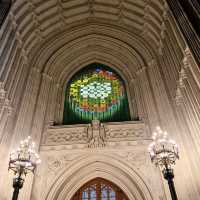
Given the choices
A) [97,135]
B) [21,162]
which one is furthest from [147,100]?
[21,162]

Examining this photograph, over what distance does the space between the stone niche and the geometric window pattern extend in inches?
6.3

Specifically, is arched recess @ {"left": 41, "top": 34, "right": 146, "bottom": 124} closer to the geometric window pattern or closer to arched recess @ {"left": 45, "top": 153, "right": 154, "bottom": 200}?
arched recess @ {"left": 45, "top": 153, "right": 154, "bottom": 200}

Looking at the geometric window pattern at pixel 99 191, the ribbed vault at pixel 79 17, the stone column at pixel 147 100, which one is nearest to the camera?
the geometric window pattern at pixel 99 191

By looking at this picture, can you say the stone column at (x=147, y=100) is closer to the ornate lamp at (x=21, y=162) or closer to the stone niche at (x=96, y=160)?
the stone niche at (x=96, y=160)

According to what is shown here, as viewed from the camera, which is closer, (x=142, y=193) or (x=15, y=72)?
(x=142, y=193)

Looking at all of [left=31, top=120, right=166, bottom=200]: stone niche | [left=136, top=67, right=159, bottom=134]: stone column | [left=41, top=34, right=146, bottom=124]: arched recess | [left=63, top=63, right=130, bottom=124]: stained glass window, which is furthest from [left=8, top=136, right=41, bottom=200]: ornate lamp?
[left=41, top=34, right=146, bottom=124]: arched recess

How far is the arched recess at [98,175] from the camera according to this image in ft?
24.2

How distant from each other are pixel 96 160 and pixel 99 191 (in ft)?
3.14

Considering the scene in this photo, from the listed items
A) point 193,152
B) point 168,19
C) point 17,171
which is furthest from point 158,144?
point 168,19

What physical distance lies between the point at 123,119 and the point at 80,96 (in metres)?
2.36

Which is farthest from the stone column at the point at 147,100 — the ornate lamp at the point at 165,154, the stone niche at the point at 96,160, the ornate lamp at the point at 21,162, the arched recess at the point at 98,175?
the ornate lamp at the point at 21,162

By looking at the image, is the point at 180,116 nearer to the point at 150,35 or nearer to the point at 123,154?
the point at 123,154

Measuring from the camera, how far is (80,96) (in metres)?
10.9

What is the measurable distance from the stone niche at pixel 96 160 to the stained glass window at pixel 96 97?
0.95 m
